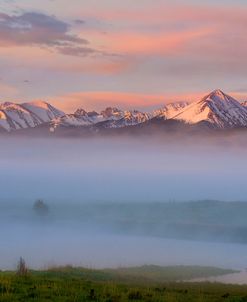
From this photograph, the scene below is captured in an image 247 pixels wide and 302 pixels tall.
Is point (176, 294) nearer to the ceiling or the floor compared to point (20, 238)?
nearer to the floor

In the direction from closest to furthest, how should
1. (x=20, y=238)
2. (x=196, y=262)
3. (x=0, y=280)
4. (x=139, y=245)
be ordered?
1. (x=0, y=280)
2. (x=196, y=262)
3. (x=139, y=245)
4. (x=20, y=238)

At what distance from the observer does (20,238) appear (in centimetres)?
19562

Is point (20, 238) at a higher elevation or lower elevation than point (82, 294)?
higher

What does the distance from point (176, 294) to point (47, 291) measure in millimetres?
9390

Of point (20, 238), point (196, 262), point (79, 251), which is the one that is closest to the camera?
point (196, 262)

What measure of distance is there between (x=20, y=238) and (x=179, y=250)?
182 feet

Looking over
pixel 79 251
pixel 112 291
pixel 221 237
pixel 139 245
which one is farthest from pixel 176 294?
pixel 221 237

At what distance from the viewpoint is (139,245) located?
17050 cm

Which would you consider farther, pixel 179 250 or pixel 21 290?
pixel 179 250

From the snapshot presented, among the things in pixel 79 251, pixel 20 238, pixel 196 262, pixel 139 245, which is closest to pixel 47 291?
pixel 196 262

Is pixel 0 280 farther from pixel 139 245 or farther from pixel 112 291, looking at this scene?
pixel 139 245

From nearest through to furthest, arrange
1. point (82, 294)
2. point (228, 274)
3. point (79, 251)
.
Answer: point (82, 294)
point (228, 274)
point (79, 251)

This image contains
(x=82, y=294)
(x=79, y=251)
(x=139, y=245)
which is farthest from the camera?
(x=139, y=245)

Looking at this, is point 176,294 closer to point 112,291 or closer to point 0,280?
point 112,291
